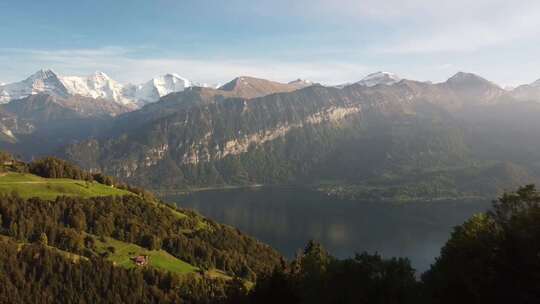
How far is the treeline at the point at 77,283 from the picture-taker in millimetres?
82188

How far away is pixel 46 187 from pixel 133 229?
2533 cm

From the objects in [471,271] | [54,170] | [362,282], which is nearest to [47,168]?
[54,170]

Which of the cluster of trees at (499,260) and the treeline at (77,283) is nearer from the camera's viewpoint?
the cluster of trees at (499,260)

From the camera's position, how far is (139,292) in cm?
8762

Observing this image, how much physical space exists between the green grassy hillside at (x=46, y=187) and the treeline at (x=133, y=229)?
4661 mm

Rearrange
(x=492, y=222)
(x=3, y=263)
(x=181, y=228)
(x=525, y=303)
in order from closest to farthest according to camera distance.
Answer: (x=525, y=303), (x=492, y=222), (x=3, y=263), (x=181, y=228)

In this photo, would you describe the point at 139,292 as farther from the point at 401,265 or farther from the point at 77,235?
the point at 401,265

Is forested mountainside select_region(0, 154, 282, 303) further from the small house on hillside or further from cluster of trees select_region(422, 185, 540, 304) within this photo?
cluster of trees select_region(422, 185, 540, 304)

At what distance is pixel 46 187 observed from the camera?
11762 cm

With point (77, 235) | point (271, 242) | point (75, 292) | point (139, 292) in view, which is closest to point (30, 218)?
point (77, 235)

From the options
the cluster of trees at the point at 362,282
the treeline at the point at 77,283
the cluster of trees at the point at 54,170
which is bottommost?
the treeline at the point at 77,283

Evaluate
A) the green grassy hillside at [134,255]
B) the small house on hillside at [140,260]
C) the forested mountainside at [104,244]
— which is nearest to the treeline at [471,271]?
the forested mountainside at [104,244]

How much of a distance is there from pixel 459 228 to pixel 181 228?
95.3m

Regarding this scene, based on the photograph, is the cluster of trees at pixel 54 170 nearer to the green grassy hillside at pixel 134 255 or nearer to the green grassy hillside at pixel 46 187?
the green grassy hillside at pixel 46 187
